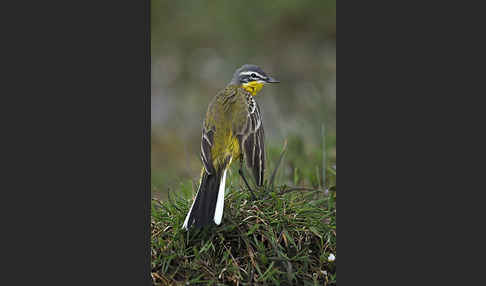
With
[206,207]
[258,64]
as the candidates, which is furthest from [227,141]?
[258,64]

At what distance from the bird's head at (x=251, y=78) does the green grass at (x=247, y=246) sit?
2.86 feet

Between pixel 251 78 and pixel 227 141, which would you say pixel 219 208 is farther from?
pixel 251 78

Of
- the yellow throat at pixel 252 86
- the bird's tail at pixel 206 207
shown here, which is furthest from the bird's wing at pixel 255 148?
the bird's tail at pixel 206 207

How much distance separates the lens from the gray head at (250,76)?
370 cm

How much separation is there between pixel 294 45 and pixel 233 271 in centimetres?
297

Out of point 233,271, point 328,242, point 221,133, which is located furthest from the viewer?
point 221,133

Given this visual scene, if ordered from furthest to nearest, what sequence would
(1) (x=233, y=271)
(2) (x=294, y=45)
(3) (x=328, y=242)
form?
(2) (x=294, y=45) < (3) (x=328, y=242) < (1) (x=233, y=271)

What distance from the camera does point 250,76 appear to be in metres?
3.71

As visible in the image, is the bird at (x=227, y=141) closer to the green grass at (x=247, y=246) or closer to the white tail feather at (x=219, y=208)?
the white tail feather at (x=219, y=208)

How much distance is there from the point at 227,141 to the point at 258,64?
5.47ft

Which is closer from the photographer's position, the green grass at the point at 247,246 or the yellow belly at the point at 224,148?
the green grass at the point at 247,246
